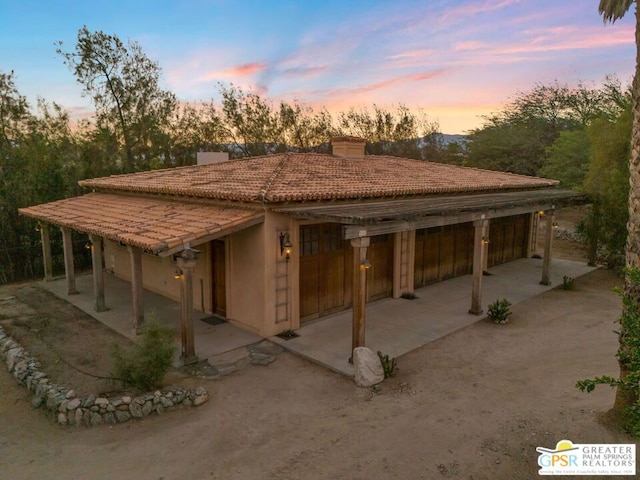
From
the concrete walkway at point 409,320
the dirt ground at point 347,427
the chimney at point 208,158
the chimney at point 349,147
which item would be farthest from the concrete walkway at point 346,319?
the chimney at point 349,147

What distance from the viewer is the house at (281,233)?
8.65m

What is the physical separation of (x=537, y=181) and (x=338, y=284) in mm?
12787

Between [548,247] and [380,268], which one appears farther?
[548,247]

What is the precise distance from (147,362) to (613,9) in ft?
32.8

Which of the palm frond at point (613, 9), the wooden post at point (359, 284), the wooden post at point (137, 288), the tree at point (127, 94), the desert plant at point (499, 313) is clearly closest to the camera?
the palm frond at point (613, 9)

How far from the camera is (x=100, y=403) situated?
259 inches

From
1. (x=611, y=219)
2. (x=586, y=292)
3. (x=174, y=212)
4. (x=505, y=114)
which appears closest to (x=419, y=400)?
(x=174, y=212)

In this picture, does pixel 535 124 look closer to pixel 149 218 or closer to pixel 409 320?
pixel 409 320

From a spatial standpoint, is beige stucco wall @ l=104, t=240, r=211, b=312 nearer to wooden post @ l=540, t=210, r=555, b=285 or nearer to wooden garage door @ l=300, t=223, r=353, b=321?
wooden garage door @ l=300, t=223, r=353, b=321

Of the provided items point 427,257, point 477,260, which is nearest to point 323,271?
point 477,260

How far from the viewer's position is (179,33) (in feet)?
52.3

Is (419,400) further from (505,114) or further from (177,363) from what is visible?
(505,114)

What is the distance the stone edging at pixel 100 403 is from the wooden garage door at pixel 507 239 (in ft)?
Answer: 44.7

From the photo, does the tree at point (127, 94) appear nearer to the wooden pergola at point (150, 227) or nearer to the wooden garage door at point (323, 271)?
the wooden pergola at point (150, 227)
